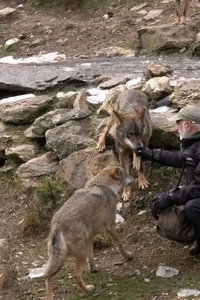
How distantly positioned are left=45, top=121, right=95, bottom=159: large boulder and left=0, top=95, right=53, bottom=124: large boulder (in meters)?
1.03

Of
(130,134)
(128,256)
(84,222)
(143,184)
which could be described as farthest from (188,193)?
(143,184)

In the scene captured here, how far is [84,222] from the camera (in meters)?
6.11

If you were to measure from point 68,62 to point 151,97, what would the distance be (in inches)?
177

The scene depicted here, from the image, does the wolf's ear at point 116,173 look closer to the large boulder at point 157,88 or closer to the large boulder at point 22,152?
the large boulder at point 157,88

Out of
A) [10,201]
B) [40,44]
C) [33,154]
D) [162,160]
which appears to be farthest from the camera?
[40,44]

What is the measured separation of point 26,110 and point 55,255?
503 centimetres

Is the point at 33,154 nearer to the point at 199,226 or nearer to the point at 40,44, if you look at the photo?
the point at 199,226

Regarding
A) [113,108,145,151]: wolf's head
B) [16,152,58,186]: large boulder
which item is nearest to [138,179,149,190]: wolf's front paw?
[113,108,145,151]: wolf's head

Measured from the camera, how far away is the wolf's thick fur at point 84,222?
586 cm

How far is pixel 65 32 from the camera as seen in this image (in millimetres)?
16047

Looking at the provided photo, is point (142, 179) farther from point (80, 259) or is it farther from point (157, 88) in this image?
point (80, 259)

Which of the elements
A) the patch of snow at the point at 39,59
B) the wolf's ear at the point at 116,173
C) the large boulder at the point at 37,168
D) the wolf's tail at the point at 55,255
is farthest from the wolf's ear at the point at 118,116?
the patch of snow at the point at 39,59

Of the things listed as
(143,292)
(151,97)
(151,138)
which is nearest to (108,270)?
(143,292)

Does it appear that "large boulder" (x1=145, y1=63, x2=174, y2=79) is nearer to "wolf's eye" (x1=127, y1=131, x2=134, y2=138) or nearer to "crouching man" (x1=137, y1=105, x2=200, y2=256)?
"wolf's eye" (x1=127, y1=131, x2=134, y2=138)
